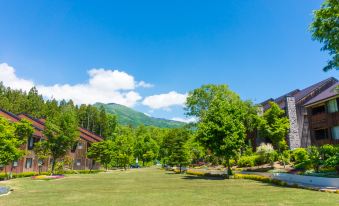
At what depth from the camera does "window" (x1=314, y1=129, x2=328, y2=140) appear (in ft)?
133

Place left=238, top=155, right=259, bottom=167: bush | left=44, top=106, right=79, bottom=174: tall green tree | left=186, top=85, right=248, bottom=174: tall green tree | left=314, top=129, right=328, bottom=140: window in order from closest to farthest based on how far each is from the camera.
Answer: left=186, top=85, right=248, bottom=174: tall green tree < left=314, top=129, right=328, bottom=140: window < left=238, top=155, right=259, bottom=167: bush < left=44, top=106, right=79, bottom=174: tall green tree

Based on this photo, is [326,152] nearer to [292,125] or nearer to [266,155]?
[266,155]

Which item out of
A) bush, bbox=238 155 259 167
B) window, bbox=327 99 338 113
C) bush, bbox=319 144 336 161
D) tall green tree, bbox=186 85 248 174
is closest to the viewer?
bush, bbox=319 144 336 161

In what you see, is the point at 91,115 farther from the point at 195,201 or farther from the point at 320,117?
the point at 195,201

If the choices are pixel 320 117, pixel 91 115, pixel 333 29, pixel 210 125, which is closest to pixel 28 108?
pixel 91 115

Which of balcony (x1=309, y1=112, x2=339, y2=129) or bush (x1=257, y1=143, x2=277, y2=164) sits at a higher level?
balcony (x1=309, y1=112, x2=339, y2=129)

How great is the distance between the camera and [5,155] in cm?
3269

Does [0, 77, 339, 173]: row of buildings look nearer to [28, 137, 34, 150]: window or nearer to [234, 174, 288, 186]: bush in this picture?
[28, 137, 34, 150]: window

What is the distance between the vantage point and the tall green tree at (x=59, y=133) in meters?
44.4

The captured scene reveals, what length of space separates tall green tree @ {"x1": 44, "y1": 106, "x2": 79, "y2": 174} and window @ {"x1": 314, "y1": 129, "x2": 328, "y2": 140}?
38.4 meters

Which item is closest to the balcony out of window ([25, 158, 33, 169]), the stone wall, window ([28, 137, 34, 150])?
the stone wall

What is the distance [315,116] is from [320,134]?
291 cm

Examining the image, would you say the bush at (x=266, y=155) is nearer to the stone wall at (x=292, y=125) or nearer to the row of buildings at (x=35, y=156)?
the stone wall at (x=292, y=125)

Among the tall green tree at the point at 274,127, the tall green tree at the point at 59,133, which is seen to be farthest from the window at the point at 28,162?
the tall green tree at the point at 274,127
